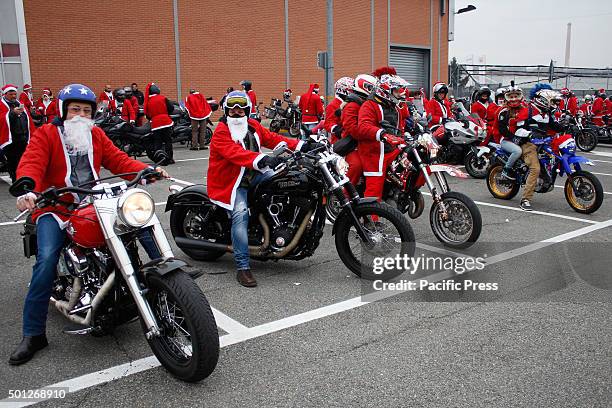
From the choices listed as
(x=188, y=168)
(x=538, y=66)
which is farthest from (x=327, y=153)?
(x=538, y=66)

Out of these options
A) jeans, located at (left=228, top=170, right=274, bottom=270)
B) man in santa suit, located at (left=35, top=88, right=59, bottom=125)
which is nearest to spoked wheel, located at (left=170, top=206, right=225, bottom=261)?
jeans, located at (left=228, top=170, right=274, bottom=270)

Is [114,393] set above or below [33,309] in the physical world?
below

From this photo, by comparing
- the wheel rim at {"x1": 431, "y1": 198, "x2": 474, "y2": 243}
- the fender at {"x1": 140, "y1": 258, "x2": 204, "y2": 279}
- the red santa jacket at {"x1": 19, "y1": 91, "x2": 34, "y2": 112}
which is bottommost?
the wheel rim at {"x1": 431, "y1": 198, "x2": 474, "y2": 243}

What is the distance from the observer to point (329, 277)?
5520 millimetres

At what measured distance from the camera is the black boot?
3752mm

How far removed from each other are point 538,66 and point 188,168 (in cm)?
2136

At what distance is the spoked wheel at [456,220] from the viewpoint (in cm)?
609

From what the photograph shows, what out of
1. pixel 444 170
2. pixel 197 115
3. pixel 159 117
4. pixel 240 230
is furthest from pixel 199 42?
pixel 240 230

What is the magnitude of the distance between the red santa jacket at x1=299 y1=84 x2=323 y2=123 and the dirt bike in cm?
1314

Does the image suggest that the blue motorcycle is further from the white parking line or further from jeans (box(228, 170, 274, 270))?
jeans (box(228, 170, 274, 270))

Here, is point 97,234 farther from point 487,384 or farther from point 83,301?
point 487,384

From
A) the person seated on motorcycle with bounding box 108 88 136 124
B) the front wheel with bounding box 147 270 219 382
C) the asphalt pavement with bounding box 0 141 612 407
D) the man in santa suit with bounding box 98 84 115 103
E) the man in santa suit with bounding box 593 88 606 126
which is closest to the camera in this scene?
the front wheel with bounding box 147 270 219 382

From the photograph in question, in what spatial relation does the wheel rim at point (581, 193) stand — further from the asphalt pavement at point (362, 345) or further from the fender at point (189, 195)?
the fender at point (189, 195)

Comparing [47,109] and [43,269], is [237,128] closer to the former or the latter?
[43,269]
